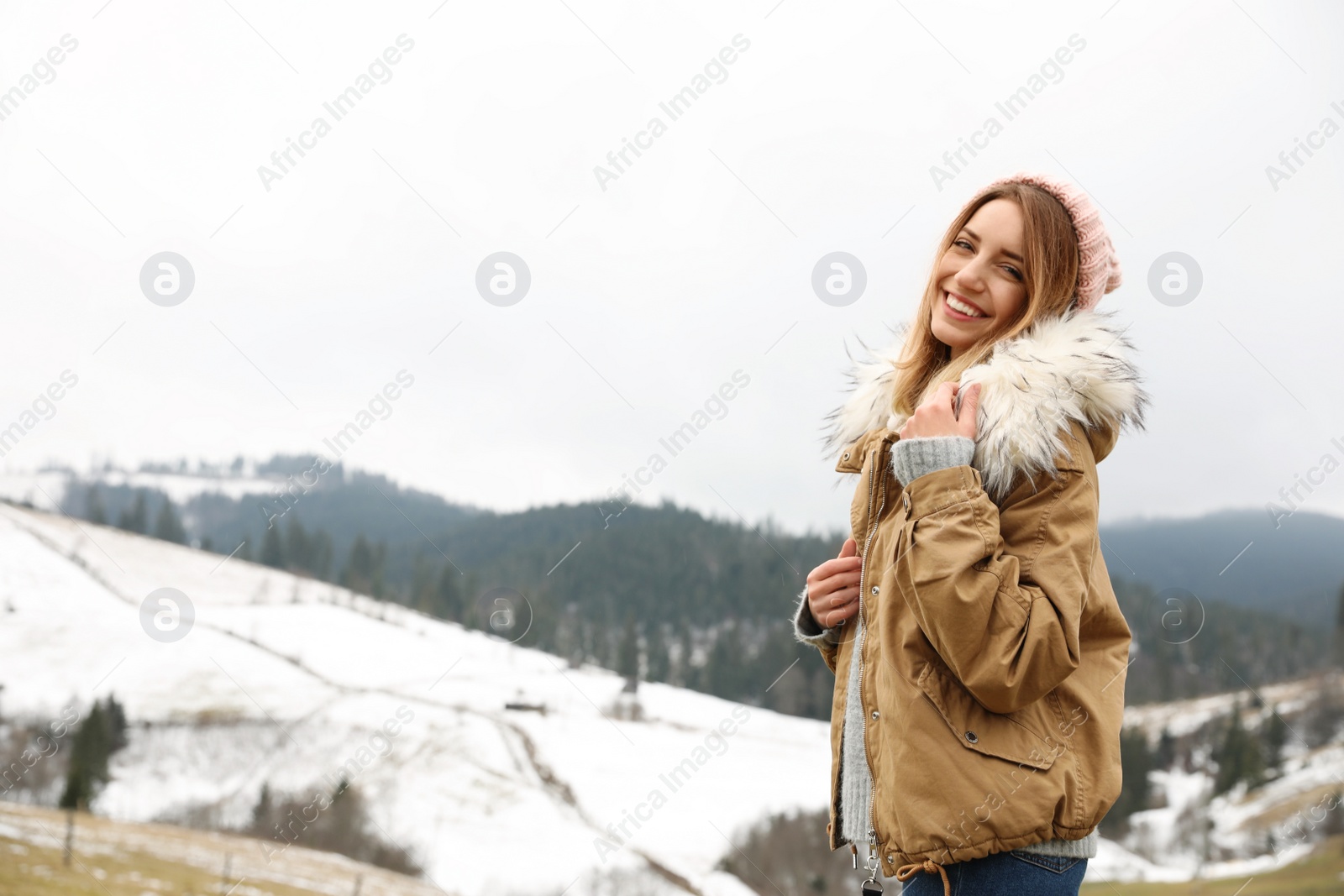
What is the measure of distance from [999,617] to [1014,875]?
0.32 m

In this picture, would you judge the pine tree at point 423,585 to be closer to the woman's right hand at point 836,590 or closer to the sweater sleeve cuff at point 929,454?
the woman's right hand at point 836,590

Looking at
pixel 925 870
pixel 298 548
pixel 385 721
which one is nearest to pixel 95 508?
pixel 298 548

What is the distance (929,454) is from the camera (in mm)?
1153

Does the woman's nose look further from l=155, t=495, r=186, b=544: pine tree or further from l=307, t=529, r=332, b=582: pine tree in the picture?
l=307, t=529, r=332, b=582: pine tree

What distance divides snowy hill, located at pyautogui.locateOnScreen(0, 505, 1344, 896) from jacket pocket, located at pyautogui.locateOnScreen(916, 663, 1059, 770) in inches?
1093

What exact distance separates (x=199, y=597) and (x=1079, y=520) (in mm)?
41538

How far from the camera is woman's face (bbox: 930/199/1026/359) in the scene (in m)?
1.36

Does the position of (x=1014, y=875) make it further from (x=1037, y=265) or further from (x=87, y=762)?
(x=87, y=762)

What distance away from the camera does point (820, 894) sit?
75.2 feet

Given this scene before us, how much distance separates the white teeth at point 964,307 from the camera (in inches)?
54.7

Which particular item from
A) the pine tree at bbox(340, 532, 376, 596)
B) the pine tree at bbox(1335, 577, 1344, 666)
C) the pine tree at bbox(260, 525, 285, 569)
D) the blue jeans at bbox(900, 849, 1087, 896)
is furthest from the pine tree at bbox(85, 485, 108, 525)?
the pine tree at bbox(1335, 577, 1344, 666)

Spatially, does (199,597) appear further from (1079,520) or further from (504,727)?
(1079,520)

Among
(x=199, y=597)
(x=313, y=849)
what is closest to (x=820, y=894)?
(x=313, y=849)

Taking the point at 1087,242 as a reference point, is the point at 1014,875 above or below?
below
